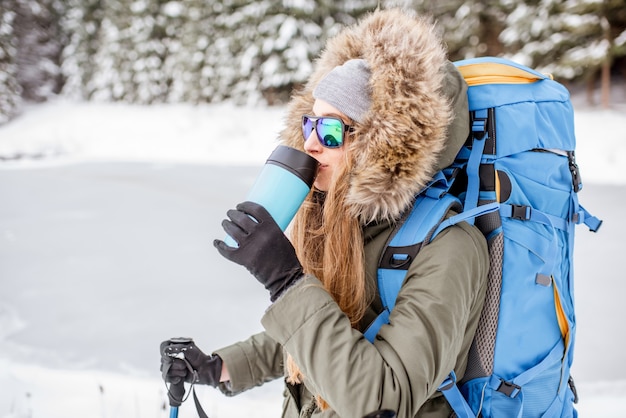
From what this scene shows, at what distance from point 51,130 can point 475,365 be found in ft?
79.1

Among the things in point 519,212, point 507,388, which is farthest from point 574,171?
point 507,388

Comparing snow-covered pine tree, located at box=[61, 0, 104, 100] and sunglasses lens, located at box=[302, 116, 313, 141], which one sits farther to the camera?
snow-covered pine tree, located at box=[61, 0, 104, 100]

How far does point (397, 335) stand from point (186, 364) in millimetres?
950

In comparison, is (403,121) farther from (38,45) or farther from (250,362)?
(38,45)

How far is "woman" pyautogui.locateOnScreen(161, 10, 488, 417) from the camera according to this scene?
1215 mm

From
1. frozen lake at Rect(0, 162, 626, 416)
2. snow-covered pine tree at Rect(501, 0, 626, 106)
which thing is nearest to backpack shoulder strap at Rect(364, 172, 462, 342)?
frozen lake at Rect(0, 162, 626, 416)

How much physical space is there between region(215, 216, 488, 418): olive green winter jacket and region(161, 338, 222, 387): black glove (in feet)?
2.19

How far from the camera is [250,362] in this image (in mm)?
1950

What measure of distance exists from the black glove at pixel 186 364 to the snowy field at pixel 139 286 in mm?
953

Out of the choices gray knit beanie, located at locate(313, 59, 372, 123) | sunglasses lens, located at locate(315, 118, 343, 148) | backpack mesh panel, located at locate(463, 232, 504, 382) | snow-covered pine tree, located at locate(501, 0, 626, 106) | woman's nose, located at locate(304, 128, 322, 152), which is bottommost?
backpack mesh panel, located at locate(463, 232, 504, 382)

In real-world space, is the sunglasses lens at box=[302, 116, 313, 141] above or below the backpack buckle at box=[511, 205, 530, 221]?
above

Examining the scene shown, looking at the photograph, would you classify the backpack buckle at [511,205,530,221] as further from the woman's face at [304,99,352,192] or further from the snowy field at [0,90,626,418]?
the snowy field at [0,90,626,418]

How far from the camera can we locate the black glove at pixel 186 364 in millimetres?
1800

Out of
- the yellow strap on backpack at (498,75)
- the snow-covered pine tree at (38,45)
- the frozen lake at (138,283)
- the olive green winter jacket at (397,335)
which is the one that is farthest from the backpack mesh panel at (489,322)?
the snow-covered pine tree at (38,45)
